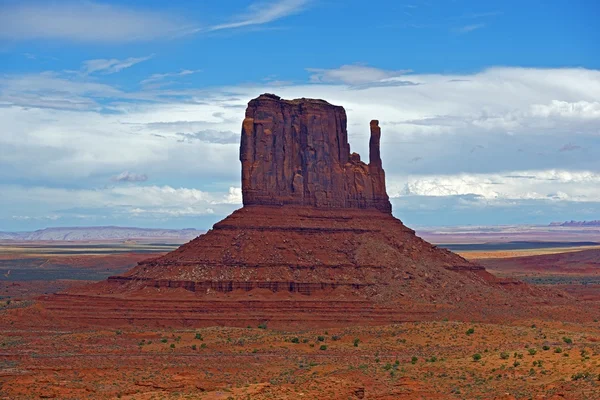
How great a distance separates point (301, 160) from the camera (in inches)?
4717

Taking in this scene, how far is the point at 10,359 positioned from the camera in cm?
8025

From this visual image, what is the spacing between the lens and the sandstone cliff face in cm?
11744

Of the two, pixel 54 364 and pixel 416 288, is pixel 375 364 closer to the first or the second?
pixel 54 364

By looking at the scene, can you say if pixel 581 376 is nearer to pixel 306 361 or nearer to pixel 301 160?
pixel 306 361

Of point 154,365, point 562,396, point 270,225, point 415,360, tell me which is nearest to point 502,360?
point 415,360

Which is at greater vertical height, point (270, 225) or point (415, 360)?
point (270, 225)

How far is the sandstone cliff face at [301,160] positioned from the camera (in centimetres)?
11744

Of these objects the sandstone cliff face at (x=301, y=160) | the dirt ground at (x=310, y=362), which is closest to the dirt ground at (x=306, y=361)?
the dirt ground at (x=310, y=362)

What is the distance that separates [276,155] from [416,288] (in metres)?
19.8

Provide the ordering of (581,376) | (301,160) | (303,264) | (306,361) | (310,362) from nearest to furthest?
(581,376) → (310,362) → (306,361) → (303,264) → (301,160)

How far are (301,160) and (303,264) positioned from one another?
13.4 meters

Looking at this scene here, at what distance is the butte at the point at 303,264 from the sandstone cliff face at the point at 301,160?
0.11 meters

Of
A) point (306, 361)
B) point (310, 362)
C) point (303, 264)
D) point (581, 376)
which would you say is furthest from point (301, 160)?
point (581, 376)

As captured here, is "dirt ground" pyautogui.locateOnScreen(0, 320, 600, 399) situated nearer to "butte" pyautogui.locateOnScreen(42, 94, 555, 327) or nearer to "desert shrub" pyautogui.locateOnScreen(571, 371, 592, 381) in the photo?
"desert shrub" pyautogui.locateOnScreen(571, 371, 592, 381)
